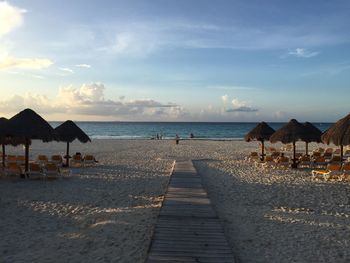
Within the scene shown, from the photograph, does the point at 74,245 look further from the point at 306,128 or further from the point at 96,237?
the point at 306,128

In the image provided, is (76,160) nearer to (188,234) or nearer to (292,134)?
(292,134)

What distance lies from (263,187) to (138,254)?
7.26m

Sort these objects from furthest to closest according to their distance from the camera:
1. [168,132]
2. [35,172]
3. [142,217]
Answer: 1. [168,132]
2. [35,172]
3. [142,217]

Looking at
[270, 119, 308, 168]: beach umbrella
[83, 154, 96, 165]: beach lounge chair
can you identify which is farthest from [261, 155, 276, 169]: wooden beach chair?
[83, 154, 96, 165]: beach lounge chair

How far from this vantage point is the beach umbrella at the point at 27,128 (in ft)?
45.2

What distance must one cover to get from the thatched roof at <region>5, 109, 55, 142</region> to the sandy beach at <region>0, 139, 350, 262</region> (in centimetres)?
165

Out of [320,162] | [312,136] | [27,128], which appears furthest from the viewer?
[312,136]

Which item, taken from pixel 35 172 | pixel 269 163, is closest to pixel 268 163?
pixel 269 163

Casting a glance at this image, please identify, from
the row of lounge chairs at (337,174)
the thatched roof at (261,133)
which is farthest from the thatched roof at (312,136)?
the row of lounge chairs at (337,174)

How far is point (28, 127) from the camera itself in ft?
45.9

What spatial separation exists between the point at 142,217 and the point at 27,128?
7.66 metres

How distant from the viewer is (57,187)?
12273 mm

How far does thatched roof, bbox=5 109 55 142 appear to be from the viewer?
13781 millimetres

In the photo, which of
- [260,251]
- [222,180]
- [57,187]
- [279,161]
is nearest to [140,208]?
[260,251]
